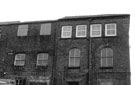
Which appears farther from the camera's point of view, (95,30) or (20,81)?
(20,81)

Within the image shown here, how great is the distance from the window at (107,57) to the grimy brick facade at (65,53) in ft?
1.05

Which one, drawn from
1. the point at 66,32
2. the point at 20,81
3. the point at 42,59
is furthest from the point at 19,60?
the point at 66,32

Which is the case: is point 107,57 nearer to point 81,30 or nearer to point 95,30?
point 95,30

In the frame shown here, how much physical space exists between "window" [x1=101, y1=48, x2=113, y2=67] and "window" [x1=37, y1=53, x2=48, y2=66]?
241 inches

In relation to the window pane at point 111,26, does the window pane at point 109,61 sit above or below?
below

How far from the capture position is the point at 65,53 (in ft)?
85.0

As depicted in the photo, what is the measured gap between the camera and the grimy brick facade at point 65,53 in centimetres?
2422

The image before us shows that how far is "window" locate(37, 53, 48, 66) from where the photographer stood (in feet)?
86.5

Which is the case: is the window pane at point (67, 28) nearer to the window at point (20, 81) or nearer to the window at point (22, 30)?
the window at point (22, 30)

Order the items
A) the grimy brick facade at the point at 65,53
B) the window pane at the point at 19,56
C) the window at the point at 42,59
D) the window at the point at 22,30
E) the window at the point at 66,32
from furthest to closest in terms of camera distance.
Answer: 1. the window at the point at 22,30
2. the window pane at the point at 19,56
3. the window at the point at 66,32
4. the window at the point at 42,59
5. the grimy brick facade at the point at 65,53

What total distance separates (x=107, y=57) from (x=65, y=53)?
14.6 ft

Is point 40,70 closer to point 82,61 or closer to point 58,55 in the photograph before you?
point 58,55

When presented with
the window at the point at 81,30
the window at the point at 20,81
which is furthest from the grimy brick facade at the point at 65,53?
the window at the point at 81,30

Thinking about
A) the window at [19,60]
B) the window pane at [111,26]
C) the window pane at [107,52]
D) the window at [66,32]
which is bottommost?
the window at [19,60]
